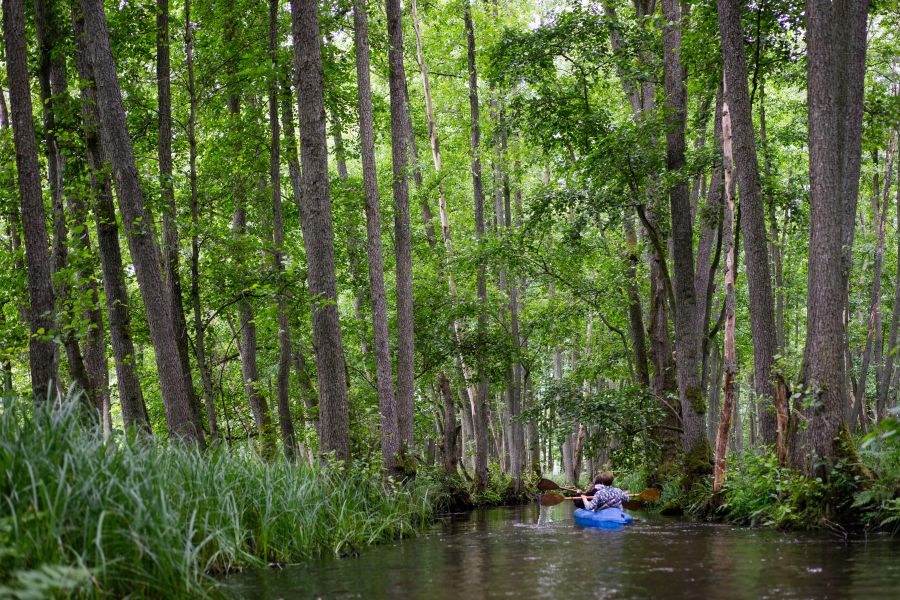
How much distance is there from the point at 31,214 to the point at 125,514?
20.2 ft

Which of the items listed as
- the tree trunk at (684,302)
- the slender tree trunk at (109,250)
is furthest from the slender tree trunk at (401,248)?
the tree trunk at (684,302)

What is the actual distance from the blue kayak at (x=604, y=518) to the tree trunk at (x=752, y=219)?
9.57ft

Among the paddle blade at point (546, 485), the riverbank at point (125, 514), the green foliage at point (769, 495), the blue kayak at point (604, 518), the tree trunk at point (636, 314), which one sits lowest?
the blue kayak at point (604, 518)

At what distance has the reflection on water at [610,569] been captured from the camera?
6.10 meters

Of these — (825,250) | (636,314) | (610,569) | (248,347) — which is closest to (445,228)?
(636,314)

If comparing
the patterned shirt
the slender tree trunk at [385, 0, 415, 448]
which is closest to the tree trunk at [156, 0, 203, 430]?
the slender tree trunk at [385, 0, 415, 448]

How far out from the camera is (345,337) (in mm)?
22453

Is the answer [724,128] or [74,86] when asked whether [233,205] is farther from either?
[724,128]

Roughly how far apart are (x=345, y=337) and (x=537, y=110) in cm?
895

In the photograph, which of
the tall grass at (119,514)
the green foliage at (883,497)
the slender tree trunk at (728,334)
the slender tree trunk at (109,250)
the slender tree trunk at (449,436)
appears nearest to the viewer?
the tall grass at (119,514)

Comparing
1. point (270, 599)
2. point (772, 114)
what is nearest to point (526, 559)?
point (270, 599)

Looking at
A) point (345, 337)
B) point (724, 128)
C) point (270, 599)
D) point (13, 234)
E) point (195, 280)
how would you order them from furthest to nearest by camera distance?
point (345, 337)
point (13, 234)
point (724, 128)
point (195, 280)
point (270, 599)

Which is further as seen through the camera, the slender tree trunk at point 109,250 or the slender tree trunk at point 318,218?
the slender tree trunk at point 109,250

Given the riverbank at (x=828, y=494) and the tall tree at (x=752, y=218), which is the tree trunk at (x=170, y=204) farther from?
the tall tree at (x=752, y=218)
